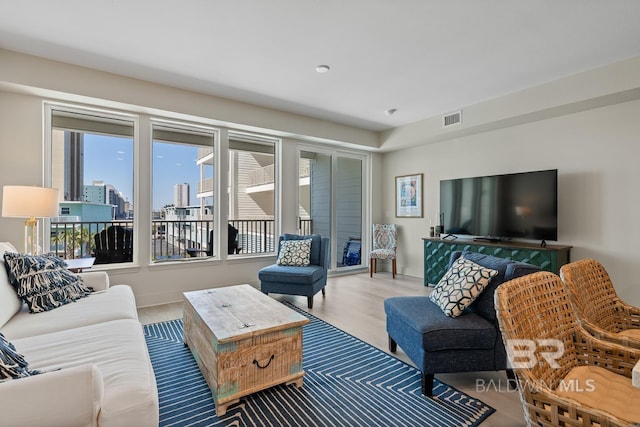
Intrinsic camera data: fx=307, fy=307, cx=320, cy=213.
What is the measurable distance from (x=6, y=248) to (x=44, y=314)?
2.61 ft

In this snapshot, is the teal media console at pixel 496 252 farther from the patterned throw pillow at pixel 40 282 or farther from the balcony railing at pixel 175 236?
the patterned throw pillow at pixel 40 282

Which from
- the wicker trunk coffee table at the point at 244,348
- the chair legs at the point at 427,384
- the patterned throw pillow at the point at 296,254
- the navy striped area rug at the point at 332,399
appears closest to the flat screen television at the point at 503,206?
the patterned throw pillow at the point at 296,254

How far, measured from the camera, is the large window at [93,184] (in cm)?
352

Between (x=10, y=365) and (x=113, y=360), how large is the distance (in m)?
0.41

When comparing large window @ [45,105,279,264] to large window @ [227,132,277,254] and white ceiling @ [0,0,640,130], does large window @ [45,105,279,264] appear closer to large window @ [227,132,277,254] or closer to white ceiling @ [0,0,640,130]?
large window @ [227,132,277,254]

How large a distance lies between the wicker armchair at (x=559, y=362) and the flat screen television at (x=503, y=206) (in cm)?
277

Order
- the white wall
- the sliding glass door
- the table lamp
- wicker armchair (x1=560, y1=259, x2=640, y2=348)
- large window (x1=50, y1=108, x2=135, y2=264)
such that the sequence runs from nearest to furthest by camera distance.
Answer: wicker armchair (x1=560, y1=259, x2=640, y2=348)
the table lamp
the white wall
large window (x1=50, y1=108, x2=135, y2=264)
the sliding glass door

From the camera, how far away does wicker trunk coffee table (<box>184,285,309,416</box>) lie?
179 centimetres

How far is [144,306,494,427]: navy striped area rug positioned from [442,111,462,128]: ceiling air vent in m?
3.47

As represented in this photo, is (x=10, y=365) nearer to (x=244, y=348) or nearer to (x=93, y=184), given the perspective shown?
(x=244, y=348)

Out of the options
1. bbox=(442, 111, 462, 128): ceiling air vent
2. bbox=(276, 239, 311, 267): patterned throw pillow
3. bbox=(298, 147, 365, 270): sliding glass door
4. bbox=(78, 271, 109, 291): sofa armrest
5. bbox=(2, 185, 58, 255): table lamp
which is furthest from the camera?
bbox=(298, 147, 365, 270): sliding glass door

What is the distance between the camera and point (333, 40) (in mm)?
2699

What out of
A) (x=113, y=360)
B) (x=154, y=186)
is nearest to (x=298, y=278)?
(x=154, y=186)

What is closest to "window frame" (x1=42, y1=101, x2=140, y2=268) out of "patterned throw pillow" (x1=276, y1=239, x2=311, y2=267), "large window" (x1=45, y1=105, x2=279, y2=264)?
"large window" (x1=45, y1=105, x2=279, y2=264)
